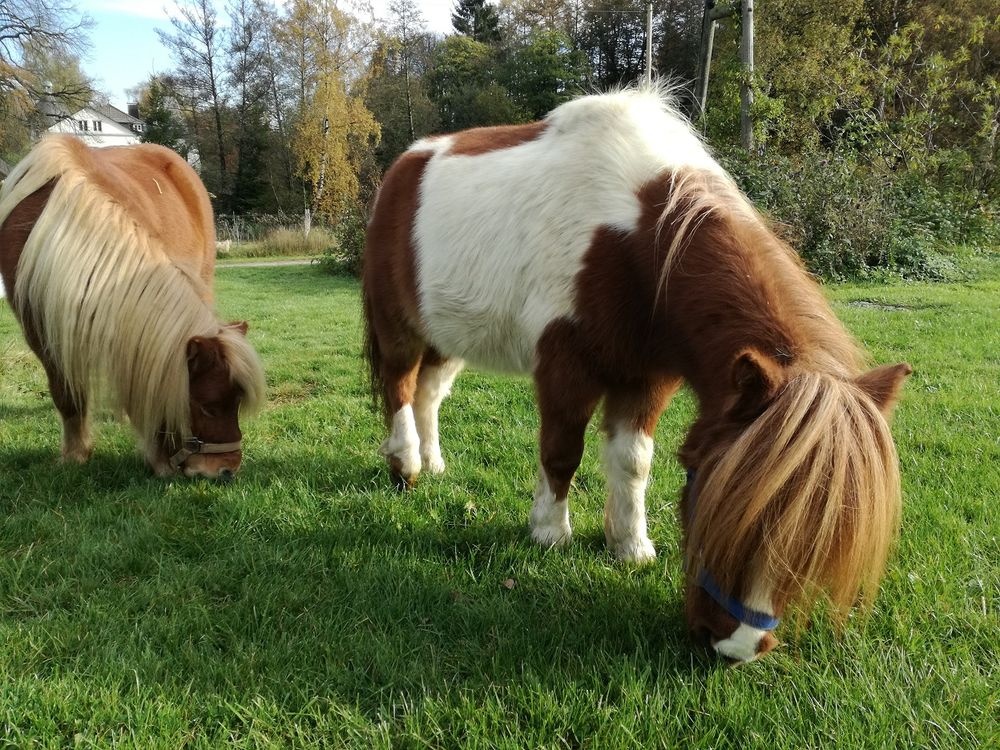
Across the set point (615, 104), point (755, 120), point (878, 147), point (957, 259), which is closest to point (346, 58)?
point (755, 120)

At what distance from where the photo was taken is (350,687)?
2131 mm

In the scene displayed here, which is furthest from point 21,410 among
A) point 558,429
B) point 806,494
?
point 806,494

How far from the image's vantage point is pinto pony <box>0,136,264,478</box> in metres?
3.26

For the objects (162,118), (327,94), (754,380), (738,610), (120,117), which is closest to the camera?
(754,380)

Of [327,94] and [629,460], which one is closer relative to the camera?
[629,460]

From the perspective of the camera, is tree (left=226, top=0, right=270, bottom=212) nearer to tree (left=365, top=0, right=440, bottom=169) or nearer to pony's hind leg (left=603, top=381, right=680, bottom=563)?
tree (left=365, top=0, right=440, bottom=169)

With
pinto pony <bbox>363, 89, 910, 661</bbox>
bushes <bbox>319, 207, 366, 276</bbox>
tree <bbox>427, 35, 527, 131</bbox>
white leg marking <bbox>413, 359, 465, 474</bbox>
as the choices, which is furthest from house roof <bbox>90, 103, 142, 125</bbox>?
pinto pony <bbox>363, 89, 910, 661</bbox>

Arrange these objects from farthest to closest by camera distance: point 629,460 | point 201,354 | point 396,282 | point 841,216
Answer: point 841,216
point 396,282
point 201,354
point 629,460

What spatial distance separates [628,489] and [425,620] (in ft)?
3.47

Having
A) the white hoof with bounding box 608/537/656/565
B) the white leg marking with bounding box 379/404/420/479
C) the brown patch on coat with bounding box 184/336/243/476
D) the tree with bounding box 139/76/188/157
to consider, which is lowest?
the white hoof with bounding box 608/537/656/565

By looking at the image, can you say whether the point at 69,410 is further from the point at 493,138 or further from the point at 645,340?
the point at 645,340

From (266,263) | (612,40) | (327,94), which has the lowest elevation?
(266,263)

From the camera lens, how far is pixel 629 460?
287cm

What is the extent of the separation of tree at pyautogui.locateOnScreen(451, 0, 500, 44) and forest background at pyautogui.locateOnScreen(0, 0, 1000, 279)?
0.72 feet
